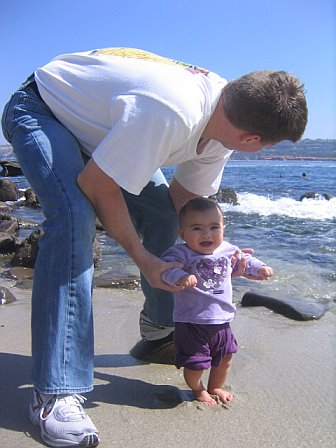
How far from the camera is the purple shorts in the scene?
2354mm

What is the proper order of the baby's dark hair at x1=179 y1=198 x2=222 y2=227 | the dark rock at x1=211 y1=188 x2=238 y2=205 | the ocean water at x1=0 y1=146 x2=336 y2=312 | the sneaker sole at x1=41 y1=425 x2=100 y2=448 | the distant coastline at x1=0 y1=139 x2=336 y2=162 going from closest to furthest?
the sneaker sole at x1=41 y1=425 x2=100 y2=448
the baby's dark hair at x1=179 y1=198 x2=222 y2=227
the ocean water at x1=0 y1=146 x2=336 y2=312
the dark rock at x1=211 y1=188 x2=238 y2=205
the distant coastline at x1=0 y1=139 x2=336 y2=162

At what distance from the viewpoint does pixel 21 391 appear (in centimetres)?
234

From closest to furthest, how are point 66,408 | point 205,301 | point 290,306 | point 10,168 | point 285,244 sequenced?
point 66,408 < point 205,301 < point 290,306 < point 285,244 < point 10,168

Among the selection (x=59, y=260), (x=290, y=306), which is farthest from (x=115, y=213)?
(x=290, y=306)

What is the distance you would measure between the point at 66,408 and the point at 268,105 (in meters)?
1.42

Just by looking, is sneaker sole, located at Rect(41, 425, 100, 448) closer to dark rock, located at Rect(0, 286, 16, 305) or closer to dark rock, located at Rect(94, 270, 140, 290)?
dark rock, located at Rect(0, 286, 16, 305)

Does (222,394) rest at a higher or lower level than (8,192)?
higher

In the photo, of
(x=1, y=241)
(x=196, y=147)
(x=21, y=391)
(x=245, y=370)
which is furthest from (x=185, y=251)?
(x=1, y=241)

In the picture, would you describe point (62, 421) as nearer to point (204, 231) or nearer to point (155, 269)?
point (155, 269)

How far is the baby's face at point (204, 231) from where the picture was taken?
2.51 meters

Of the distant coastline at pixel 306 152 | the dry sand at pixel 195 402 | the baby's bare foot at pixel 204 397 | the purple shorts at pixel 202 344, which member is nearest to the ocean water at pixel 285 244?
the dry sand at pixel 195 402

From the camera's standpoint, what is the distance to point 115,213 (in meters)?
2.14

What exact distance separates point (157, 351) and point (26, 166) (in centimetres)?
124

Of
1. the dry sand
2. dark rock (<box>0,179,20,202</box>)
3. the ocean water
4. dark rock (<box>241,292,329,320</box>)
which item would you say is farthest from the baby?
dark rock (<box>0,179,20,202</box>)
